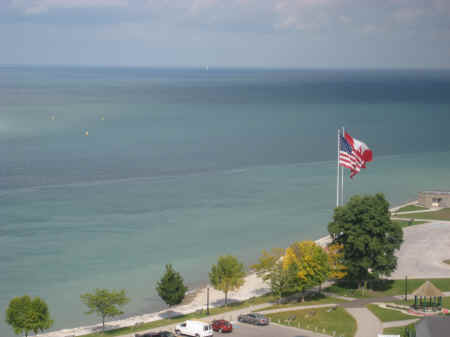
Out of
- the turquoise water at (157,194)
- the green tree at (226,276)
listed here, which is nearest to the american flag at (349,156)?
the green tree at (226,276)

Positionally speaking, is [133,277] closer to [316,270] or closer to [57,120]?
[316,270]

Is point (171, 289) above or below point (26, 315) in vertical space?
above

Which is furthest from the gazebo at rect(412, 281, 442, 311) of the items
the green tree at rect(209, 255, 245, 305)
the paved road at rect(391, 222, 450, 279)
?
the green tree at rect(209, 255, 245, 305)

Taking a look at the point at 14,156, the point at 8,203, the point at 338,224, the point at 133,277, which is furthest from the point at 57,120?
the point at 338,224

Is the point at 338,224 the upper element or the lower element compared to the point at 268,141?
lower

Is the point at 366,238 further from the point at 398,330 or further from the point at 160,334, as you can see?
the point at 160,334

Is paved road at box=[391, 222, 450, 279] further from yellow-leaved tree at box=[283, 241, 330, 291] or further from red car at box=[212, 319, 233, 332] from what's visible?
red car at box=[212, 319, 233, 332]

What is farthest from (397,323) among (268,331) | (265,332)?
(265,332)
